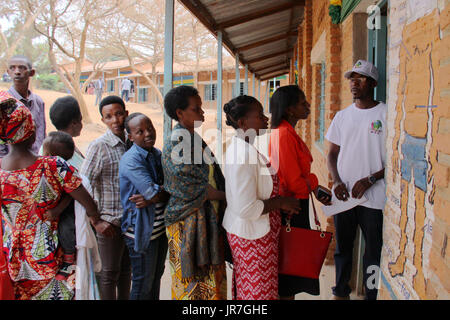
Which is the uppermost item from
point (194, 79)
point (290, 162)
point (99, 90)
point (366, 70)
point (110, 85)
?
point (110, 85)

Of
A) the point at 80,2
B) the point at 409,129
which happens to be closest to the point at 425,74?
the point at 409,129

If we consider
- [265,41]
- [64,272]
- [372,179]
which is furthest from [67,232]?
[265,41]

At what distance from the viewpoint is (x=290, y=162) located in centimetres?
238

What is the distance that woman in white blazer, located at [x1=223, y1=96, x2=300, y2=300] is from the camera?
2.01 meters

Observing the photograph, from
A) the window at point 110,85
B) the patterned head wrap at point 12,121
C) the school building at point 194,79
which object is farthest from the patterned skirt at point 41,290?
the window at point 110,85

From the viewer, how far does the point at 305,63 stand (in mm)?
7191

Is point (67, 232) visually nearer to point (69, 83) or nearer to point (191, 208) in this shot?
point (191, 208)

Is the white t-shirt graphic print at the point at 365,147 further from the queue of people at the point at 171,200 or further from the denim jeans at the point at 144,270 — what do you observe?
the denim jeans at the point at 144,270

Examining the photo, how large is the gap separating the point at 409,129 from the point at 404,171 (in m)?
0.21

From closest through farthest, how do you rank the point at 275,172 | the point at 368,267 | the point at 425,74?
the point at 425,74, the point at 275,172, the point at 368,267

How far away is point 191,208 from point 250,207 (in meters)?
0.34
